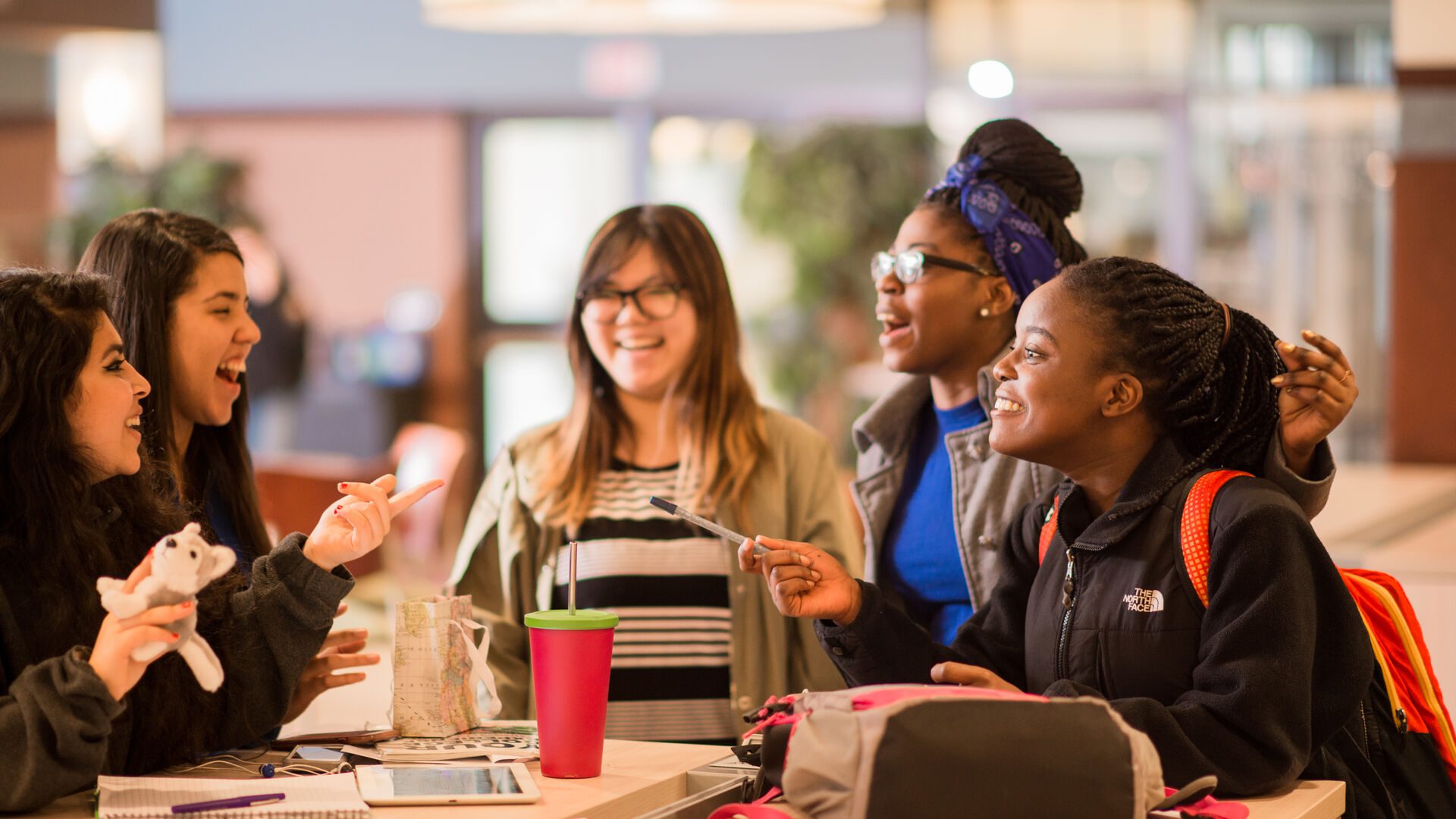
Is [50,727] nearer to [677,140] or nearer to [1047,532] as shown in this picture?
[1047,532]

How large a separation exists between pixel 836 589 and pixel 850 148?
6564 millimetres

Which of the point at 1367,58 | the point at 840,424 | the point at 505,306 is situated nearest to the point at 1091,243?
the point at 840,424

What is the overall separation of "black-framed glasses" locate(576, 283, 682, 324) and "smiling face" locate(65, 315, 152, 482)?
1.03 meters

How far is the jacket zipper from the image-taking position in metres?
1.86

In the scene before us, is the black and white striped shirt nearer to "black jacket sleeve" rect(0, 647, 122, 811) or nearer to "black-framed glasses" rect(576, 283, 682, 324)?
"black-framed glasses" rect(576, 283, 682, 324)

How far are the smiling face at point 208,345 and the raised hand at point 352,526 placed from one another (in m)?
0.46

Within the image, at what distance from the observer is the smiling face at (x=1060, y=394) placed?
1895 mm

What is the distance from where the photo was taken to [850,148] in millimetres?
8320

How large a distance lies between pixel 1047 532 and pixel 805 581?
13.1 inches

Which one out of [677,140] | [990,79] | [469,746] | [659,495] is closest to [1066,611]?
[469,746]

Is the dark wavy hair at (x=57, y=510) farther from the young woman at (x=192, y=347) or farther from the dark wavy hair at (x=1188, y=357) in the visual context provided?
the dark wavy hair at (x=1188, y=357)

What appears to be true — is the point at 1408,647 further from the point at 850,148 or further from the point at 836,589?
Result: the point at 850,148

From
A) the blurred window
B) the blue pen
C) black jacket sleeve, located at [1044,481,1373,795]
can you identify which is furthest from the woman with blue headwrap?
the blurred window

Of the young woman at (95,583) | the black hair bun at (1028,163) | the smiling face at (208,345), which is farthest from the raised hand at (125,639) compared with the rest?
the black hair bun at (1028,163)
